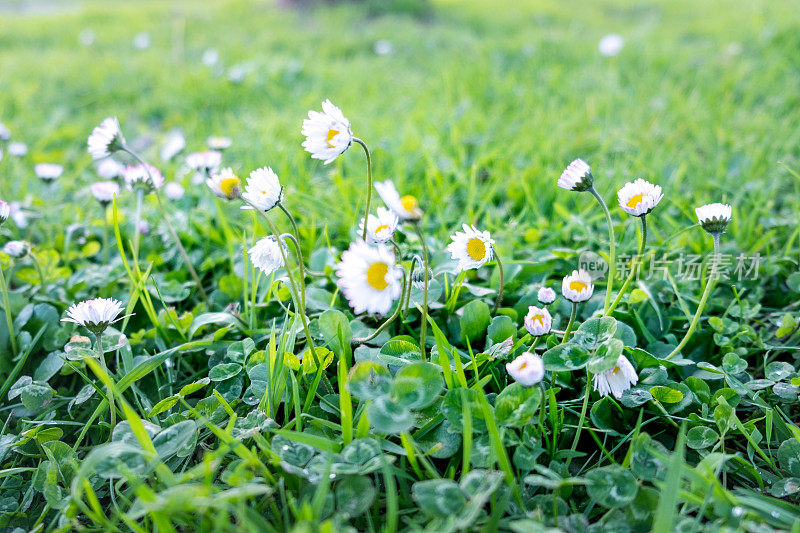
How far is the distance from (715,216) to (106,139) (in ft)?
3.67

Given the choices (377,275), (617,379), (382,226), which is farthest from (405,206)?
(617,379)

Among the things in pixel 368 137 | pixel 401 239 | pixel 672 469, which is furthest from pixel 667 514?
pixel 368 137

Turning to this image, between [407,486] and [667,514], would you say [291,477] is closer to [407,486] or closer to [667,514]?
[407,486]

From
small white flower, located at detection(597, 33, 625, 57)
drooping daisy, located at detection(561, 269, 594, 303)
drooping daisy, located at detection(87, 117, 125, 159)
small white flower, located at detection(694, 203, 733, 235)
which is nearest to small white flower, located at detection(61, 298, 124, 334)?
drooping daisy, located at detection(87, 117, 125, 159)

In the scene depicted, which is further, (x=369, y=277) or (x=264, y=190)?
(x=264, y=190)

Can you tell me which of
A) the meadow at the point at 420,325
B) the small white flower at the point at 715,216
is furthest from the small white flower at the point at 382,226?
the small white flower at the point at 715,216

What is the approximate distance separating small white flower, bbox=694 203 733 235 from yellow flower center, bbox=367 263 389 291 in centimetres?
52

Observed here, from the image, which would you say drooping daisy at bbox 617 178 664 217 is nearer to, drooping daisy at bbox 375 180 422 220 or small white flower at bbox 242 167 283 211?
drooping daisy at bbox 375 180 422 220

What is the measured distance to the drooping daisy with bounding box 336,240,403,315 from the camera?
0.84 metres

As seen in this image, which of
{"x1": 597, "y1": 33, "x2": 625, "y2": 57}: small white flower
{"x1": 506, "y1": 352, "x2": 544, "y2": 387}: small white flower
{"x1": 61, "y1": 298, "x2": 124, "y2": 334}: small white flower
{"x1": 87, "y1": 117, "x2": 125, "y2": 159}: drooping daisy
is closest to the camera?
{"x1": 506, "y1": 352, "x2": 544, "y2": 387}: small white flower

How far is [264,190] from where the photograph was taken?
0.98 meters

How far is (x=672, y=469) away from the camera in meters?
0.77

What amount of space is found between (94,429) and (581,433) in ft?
2.74

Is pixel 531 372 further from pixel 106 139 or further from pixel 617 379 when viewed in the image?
pixel 106 139
